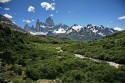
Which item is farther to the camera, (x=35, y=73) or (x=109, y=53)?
(x=109, y=53)

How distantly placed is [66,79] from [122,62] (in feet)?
110

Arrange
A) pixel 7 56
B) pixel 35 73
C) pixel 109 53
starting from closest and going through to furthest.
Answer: pixel 35 73, pixel 7 56, pixel 109 53

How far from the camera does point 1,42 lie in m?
81.2

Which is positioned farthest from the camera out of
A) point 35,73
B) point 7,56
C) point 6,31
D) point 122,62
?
point 6,31

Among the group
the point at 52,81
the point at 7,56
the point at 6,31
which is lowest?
the point at 52,81

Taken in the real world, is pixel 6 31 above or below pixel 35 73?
above

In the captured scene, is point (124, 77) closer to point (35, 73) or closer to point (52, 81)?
point (52, 81)

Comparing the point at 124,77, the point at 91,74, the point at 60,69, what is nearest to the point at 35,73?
the point at 60,69

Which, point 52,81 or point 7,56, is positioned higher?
point 7,56

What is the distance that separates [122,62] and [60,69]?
90.8 feet

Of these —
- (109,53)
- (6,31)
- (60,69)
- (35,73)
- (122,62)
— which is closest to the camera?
(35,73)

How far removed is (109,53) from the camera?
91312 millimetres

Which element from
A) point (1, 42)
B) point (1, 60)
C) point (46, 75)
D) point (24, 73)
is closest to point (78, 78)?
point (46, 75)

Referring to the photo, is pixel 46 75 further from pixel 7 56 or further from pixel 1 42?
pixel 1 42
